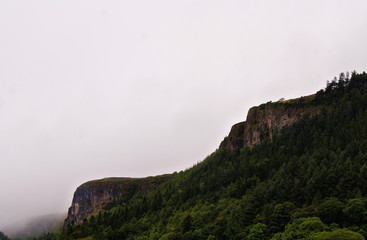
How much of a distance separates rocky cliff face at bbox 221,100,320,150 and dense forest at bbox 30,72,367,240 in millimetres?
3068

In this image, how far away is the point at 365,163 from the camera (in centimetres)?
8088

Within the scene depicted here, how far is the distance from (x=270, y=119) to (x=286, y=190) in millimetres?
95365

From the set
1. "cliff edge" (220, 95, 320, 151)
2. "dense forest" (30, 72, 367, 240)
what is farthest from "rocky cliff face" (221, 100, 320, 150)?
"dense forest" (30, 72, 367, 240)

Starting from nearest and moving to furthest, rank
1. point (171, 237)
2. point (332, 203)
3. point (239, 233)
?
point (332, 203)
point (239, 233)
point (171, 237)

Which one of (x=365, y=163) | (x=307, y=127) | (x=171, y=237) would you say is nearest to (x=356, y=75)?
(x=307, y=127)

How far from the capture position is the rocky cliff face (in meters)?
163

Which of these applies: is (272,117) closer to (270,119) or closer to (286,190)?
(270,119)

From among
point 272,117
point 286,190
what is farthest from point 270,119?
point 286,190

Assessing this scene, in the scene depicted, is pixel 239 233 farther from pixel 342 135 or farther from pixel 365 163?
pixel 342 135

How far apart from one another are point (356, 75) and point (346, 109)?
33.2 m

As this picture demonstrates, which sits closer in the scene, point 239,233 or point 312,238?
point 312,238

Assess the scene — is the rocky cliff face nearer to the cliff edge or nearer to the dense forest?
the cliff edge

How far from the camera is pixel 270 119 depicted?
586 feet

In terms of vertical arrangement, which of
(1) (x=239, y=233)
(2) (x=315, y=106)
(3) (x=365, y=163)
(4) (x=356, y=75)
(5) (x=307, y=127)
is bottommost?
(1) (x=239, y=233)
